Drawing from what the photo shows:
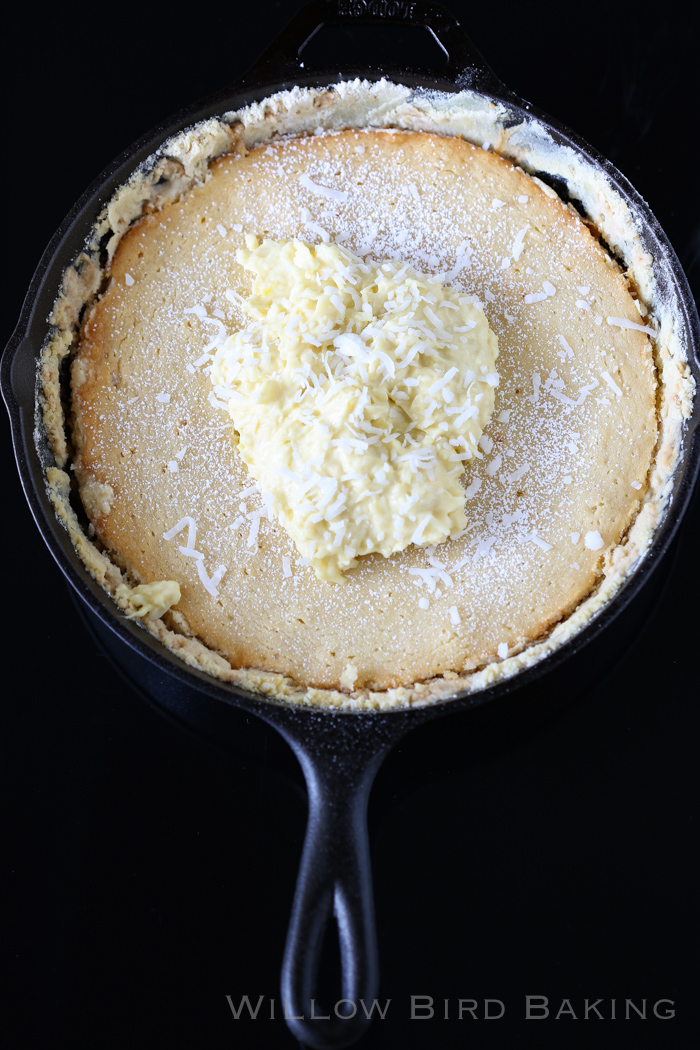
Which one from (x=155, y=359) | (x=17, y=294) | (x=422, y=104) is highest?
(x=422, y=104)

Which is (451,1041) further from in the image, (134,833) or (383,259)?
(383,259)

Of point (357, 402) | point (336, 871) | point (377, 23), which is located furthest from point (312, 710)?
point (377, 23)

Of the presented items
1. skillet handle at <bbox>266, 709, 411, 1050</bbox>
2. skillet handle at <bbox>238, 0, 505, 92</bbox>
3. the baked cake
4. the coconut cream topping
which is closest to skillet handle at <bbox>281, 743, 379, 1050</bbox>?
skillet handle at <bbox>266, 709, 411, 1050</bbox>

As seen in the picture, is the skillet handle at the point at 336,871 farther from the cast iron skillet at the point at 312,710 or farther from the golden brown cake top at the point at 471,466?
the golden brown cake top at the point at 471,466

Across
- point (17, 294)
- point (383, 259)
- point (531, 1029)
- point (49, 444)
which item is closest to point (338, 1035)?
point (531, 1029)

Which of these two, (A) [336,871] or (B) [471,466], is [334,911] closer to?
(A) [336,871]

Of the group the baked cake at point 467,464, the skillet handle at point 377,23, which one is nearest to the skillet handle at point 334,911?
the baked cake at point 467,464
